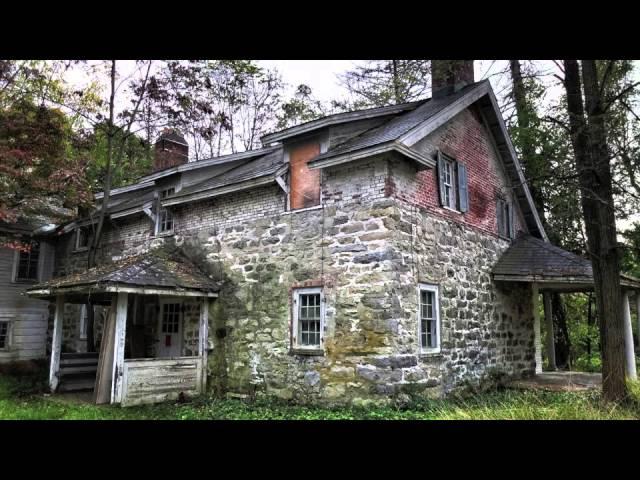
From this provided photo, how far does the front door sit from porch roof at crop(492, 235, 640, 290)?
8.29 m

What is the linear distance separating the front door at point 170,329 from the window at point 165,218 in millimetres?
2172

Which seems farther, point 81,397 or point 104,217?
point 104,217

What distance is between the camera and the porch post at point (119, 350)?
34.2 feet

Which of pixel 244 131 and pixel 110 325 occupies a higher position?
pixel 244 131

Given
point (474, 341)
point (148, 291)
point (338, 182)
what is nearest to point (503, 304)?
point (474, 341)

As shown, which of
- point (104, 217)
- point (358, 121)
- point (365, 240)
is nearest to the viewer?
point (365, 240)

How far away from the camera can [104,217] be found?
16234 millimetres

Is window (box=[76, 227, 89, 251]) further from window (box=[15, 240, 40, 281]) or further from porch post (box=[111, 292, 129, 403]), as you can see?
porch post (box=[111, 292, 129, 403])

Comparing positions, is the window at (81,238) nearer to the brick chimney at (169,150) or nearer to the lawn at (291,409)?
the brick chimney at (169,150)

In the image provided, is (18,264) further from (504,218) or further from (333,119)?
(504,218)

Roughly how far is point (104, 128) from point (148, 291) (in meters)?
9.31

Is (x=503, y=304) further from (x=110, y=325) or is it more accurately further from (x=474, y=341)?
(x=110, y=325)

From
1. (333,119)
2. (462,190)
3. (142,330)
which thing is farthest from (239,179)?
(462,190)

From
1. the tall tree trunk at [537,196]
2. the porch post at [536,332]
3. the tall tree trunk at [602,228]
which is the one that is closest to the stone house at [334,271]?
the porch post at [536,332]
